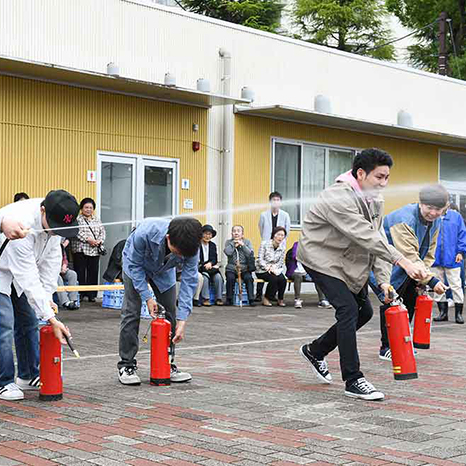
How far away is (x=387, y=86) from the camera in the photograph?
22.2 metres

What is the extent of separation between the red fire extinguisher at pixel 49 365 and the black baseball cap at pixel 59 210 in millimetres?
827

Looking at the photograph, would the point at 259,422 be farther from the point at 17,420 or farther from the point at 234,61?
the point at 234,61

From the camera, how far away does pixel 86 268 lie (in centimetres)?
1534

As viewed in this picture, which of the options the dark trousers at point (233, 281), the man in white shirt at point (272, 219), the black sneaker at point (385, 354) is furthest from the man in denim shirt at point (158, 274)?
the man in white shirt at point (272, 219)

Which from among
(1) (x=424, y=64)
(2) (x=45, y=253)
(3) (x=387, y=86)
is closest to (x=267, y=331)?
(2) (x=45, y=253)

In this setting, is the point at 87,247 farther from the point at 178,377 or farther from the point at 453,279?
the point at 178,377

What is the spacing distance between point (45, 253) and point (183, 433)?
185 cm

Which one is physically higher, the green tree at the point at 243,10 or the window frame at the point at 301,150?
the green tree at the point at 243,10

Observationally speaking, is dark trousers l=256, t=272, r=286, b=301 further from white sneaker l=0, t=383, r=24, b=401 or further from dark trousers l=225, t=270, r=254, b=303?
white sneaker l=0, t=383, r=24, b=401

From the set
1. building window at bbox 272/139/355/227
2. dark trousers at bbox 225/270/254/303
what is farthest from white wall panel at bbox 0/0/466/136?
dark trousers at bbox 225/270/254/303

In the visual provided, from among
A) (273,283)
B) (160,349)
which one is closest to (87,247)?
(273,283)

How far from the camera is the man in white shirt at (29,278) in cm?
645

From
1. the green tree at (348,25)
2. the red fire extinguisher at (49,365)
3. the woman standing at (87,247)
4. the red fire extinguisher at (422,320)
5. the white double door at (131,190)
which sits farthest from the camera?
the green tree at (348,25)

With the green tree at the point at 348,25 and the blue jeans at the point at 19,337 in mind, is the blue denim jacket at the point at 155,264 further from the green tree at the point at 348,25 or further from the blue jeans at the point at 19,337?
the green tree at the point at 348,25
